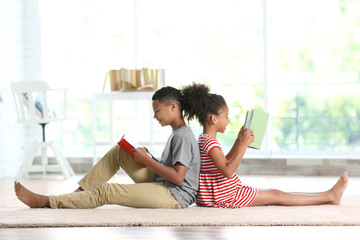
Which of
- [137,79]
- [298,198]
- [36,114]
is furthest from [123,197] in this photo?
[36,114]

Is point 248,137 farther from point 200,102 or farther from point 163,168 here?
point 163,168

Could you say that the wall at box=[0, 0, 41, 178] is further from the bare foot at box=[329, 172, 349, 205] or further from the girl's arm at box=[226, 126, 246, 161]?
the bare foot at box=[329, 172, 349, 205]

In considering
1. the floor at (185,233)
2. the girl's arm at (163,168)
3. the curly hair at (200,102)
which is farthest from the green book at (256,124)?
the floor at (185,233)

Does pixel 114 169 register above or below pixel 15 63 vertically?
below

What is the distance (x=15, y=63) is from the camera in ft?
17.1

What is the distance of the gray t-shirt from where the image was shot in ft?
9.56

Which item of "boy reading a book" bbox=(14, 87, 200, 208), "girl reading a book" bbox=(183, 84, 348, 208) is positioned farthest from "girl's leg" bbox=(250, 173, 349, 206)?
"boy reading a book" bbox=(14, 87, 200, 208)

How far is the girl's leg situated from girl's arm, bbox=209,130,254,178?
0.26m

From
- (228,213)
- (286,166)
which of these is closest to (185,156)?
(228,213)

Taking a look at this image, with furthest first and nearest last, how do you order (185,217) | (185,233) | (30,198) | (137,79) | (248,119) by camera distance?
(137,79) → (248,119) → (30,198) → (185,217) → (185,233)

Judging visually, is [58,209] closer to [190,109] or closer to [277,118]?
[190,109]

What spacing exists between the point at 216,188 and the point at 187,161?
0.22 metres

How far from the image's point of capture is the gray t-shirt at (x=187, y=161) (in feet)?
9.56

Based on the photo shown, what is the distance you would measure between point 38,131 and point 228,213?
2969 mm
